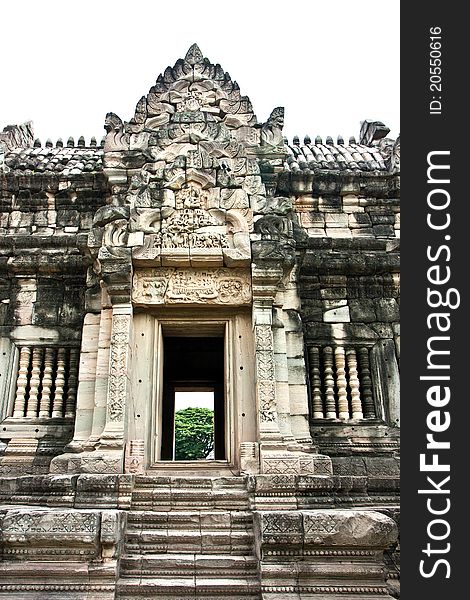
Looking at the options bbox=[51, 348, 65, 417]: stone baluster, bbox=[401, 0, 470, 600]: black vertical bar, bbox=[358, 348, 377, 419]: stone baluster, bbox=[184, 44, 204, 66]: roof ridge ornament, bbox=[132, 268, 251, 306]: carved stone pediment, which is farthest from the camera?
bbox=[184, 44, 204, 66]: roof ridge ornament

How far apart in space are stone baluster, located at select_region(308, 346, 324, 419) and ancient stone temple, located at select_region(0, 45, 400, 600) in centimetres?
2

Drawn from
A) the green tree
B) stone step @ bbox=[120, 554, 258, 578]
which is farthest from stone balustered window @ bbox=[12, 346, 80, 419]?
the green tree

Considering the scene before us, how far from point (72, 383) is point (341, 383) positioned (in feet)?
12.2

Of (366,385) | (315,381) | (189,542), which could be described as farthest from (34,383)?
(366,385)

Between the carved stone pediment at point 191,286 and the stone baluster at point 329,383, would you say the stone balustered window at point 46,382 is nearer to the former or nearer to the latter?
the carved stone pediment at point 191,286

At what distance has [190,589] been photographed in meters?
5.11

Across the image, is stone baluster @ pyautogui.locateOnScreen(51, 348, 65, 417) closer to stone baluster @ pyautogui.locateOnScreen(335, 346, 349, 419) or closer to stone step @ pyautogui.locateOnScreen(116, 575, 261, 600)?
stone step @ pyautogui.locateOnScreen(116, 575, 261, 600)

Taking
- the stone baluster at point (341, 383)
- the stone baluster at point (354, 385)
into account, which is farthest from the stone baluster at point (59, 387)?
the stone baluster at point (354, 385)

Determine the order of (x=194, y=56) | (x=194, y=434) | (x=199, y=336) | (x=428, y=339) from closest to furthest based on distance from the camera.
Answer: (x=428, y=339)
(x=199, y=336)
(x=194, y=56)
(x=194, y=434)

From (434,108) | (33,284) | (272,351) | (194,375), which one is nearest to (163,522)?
(272,351)

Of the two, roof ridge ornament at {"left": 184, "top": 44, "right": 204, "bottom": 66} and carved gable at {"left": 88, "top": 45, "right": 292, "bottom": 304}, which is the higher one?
roof ridge ornament at {"left": 184, "top": 44, "right": 204, "bottom": 66}

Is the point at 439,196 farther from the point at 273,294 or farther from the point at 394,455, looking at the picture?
the point at 394,455

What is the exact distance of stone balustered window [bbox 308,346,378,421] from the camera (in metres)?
7.41

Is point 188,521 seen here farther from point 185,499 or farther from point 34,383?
point 34,383
